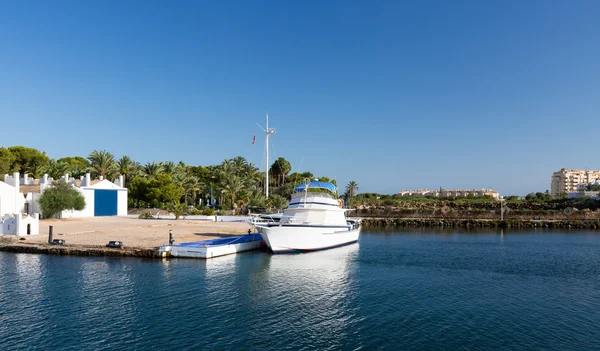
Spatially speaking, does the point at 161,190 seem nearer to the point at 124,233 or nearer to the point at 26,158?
the point at 124,233

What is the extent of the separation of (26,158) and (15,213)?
45.3 meters

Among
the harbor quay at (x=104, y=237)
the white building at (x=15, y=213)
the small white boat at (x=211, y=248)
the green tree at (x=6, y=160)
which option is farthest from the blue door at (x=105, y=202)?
the small white boat at (x=211, y=248)

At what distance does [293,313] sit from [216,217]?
47457mm

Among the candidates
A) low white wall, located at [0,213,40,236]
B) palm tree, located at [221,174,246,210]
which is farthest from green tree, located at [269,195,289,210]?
low white wall, located at [0,213,40,236]

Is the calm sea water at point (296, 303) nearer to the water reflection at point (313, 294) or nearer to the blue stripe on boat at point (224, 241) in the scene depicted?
the water reflection at point (313, 294)

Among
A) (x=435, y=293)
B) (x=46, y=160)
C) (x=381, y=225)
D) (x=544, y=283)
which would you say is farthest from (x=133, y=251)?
(x=46, y=160)

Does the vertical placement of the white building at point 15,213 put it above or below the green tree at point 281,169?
below

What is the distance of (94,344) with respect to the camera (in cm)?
1653

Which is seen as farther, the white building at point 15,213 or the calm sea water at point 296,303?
the white building at point 15,213

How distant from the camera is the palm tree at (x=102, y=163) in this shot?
278ft

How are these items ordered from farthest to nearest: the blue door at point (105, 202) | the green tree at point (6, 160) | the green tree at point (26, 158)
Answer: the green tree at point (26, 158) → the green tree at point (6, 160) → the blue door at point (105, 202)

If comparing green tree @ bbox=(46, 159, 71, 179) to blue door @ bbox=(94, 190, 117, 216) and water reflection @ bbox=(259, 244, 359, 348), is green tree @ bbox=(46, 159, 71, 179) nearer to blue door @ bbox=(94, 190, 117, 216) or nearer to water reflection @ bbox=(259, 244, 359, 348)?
blue door @ bbox=(94, 190, 117, 216)

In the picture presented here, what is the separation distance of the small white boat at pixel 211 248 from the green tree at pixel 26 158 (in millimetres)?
65267

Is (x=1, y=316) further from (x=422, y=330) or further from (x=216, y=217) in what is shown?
(x=216, y=217)
